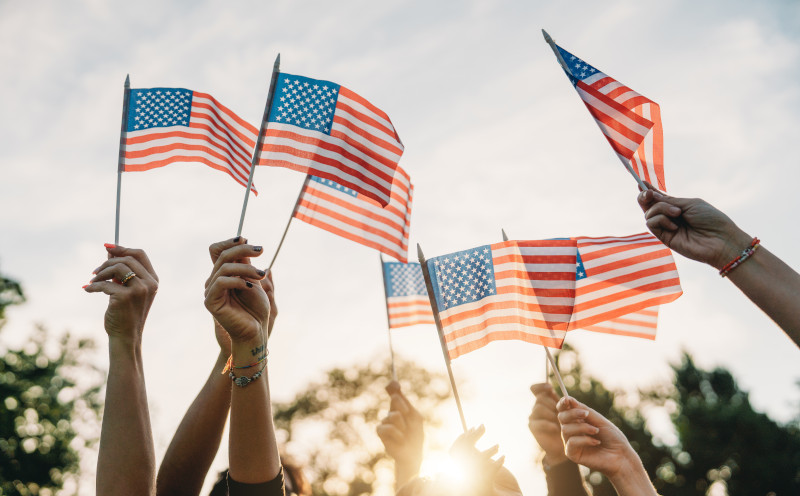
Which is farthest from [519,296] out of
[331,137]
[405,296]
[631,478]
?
[405,296]

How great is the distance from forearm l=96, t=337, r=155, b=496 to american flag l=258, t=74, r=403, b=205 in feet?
6.29

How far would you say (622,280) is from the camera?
5152mm

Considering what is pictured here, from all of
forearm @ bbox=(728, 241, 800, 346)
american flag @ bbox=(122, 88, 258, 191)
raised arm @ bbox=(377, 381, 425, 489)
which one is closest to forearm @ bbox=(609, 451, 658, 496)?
forearm @ bbox=(728, 241, 800, 346)

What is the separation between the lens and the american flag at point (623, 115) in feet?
12.6

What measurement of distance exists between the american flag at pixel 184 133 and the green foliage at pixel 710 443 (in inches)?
1329

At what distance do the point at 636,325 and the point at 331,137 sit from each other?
3.67 meters

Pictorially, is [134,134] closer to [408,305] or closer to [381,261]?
[381,261]

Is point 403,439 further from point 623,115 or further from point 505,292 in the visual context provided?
point 623,115

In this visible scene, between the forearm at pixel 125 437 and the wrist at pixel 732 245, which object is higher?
the wrist at pixel 732 245

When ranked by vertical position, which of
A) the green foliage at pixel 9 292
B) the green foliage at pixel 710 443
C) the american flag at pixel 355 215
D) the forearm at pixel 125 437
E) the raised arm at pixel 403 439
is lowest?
the forearm at pixel 125 437

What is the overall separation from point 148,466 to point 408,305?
15.6 ft

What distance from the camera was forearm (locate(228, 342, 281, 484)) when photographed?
2102mm

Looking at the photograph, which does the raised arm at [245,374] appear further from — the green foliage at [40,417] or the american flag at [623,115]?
the green foliage at [40,417]

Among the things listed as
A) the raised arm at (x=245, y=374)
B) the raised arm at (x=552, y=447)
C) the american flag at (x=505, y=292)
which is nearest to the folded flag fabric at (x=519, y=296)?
the american flag at (x=505, y=292)
